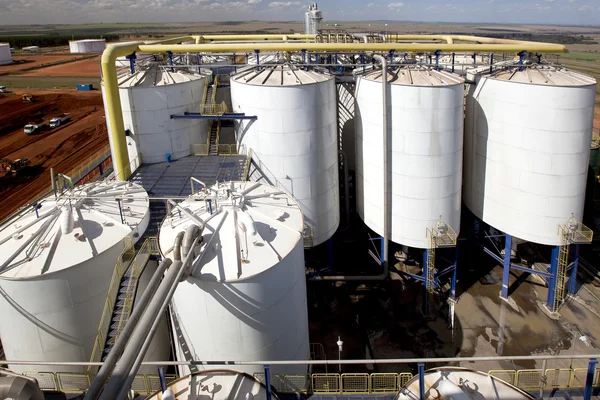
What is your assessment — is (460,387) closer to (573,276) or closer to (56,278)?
(56,278)

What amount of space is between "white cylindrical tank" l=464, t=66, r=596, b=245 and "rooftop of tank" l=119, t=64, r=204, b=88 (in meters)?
14.6

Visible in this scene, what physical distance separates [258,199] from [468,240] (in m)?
14.8

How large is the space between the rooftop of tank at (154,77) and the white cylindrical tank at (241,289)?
1109 centimetres

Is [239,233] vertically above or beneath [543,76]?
beneath

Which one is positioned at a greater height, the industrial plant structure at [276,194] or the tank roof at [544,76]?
the tank roof at [544,76]

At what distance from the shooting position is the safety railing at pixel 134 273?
13.3 metres

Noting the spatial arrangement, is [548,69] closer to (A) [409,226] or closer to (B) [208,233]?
(A) [409,226]

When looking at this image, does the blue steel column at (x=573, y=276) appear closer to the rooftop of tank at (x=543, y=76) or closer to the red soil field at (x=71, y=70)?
the rooftop of tank at (x=543, y=76)

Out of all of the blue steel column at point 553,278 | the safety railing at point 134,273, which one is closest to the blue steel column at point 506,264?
the blue steel column at point 553,278

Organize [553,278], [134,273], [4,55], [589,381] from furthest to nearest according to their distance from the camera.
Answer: [4,55] < [553,278] < [134,273] < [589,381]

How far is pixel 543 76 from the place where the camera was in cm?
2009

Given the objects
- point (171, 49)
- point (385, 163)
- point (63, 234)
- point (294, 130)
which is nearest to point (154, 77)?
point (171, 49)

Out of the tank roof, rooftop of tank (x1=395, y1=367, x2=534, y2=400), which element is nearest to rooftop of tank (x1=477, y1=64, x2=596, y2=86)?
the tank roof

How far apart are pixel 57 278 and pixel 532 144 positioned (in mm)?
19112
